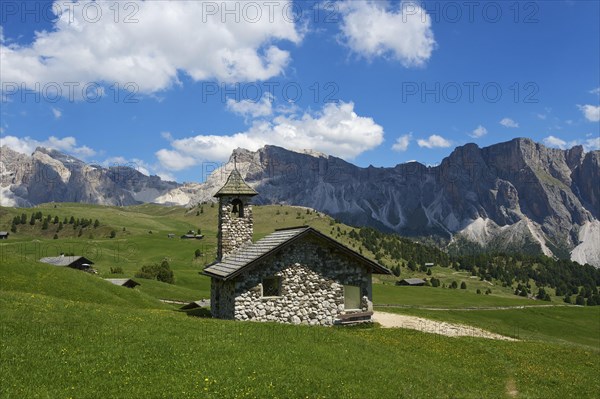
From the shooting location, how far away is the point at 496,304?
101938mm

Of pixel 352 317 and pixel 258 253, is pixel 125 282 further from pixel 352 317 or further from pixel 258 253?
pixel 352 317

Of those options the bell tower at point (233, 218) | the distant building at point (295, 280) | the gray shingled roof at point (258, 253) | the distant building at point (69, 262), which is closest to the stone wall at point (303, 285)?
the distant building at point (295, 280)

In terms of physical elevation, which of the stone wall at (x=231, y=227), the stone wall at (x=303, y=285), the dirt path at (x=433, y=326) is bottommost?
the dirt path at (x=433, y=326)

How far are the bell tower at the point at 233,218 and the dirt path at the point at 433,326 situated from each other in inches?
477

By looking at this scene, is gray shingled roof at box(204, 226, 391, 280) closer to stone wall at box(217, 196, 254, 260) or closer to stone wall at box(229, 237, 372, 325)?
stone wall at box(229, 237, 372, 325)

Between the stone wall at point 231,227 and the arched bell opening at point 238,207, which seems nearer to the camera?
the stone wall at point 231,227

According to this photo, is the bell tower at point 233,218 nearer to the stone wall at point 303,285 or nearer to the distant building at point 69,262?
the stone wall at point 303,285

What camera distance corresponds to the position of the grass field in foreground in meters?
17.1

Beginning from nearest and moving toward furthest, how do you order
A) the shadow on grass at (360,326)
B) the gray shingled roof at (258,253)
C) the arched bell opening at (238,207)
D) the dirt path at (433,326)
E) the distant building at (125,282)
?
the gray shingled roof at (258,253) < the shadow on grass at (360,326) < the dirt path at (433,326) < the arched bell opening at (238,207) < the distant building at (125,282)

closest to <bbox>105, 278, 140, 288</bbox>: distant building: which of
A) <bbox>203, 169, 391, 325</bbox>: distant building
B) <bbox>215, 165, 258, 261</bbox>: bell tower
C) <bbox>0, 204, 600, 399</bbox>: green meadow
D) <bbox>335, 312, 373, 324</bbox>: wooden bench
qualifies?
<bbox>215, 165, 258, 261</bbox>: bell tower

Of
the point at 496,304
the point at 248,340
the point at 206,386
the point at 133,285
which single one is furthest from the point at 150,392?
the point at 496,304

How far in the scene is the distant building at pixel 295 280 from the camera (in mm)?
31031

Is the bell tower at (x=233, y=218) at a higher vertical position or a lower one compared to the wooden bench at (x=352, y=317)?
higher

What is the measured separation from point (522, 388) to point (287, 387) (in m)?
10.8
